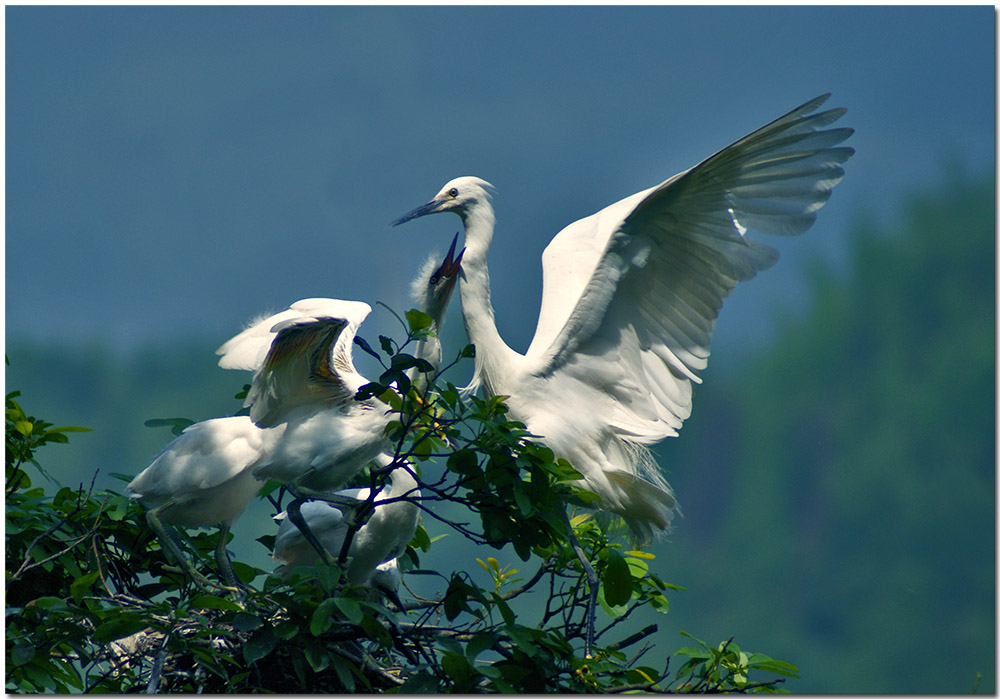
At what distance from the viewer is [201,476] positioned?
1.80 m

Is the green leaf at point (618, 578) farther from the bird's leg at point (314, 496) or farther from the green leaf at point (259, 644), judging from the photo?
the green leaf at point (259, 644)

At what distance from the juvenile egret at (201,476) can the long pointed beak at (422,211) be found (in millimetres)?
538

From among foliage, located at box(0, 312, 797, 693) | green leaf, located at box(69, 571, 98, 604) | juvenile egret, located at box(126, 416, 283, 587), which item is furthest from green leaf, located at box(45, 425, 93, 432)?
green leaf, located at box(69, 571, 98, 604)

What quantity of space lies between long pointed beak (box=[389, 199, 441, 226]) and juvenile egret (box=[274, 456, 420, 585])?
517 mm

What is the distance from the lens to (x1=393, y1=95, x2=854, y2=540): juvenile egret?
1.91 metres

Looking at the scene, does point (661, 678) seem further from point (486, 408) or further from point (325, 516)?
point (325, 516)

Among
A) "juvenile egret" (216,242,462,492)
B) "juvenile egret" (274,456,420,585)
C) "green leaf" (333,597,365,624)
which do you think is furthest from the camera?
"juvenile egret" (274,456,420,585)

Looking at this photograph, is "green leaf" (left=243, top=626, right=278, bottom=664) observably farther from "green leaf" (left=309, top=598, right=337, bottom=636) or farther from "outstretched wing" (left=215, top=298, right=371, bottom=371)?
"outstretched wing" (left=215, top=298, right=371, bottom=371)

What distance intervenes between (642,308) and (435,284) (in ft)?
1.49

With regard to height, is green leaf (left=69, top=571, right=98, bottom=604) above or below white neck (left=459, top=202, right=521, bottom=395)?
below

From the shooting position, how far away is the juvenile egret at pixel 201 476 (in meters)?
1.81

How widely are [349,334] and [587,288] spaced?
1.60ft

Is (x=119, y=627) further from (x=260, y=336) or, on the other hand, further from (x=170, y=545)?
(x=260, y=336)

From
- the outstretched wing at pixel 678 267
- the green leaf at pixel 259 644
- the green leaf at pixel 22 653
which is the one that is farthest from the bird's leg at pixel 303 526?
the outstretched wing at pixel 678 267
